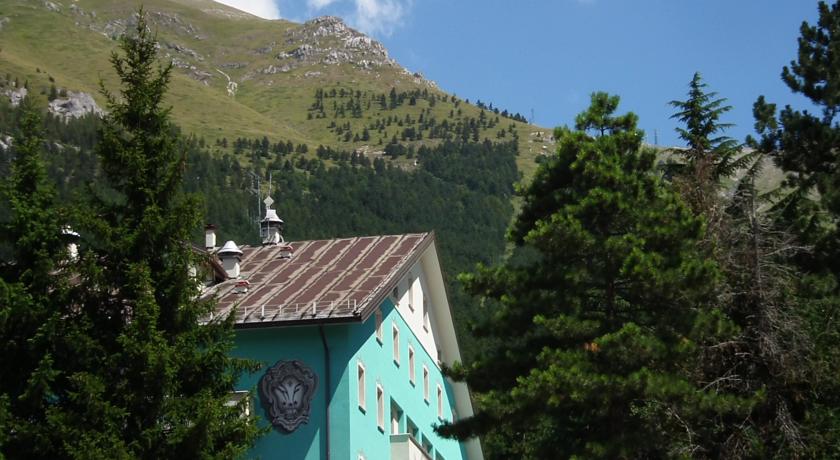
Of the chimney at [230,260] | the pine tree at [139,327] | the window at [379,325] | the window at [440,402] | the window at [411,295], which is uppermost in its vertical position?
the chimney at [230,260]

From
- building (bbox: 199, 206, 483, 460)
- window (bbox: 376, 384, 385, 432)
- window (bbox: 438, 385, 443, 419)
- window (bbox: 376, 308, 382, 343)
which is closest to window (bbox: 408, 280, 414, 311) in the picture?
building (bbox: 199, 206, 483, 460)

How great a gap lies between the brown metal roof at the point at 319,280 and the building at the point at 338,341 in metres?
0.04

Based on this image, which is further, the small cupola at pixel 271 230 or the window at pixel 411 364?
the small cupola at pixel 271 230

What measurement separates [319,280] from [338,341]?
322 centimetres

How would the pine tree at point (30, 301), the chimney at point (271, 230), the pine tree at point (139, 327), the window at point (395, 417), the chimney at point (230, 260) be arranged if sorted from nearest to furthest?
the pine tree at point (139, 327), the pine tree at point (30, 301), the window at point (395, 417), the chimney at point (230, 260), the chimney at point (271, 230)

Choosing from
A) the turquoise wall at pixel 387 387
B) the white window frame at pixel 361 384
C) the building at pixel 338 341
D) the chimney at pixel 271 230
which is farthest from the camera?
the chimney at pixel 271 230

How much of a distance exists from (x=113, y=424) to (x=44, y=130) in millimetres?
6213

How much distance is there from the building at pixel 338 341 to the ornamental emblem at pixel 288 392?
0.08 feet

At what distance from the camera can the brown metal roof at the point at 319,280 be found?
30.5 meters

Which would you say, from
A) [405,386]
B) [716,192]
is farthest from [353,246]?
[716,192]

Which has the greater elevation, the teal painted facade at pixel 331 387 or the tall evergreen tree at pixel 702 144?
the tall evergreen tree at pixel 702 144

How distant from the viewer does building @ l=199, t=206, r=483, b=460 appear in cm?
3028

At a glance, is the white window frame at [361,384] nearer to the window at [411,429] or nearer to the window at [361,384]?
the window at [361,384]

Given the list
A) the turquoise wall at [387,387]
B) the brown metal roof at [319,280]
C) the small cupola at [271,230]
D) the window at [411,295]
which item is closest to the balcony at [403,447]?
the turquoise wall at [387,387]
